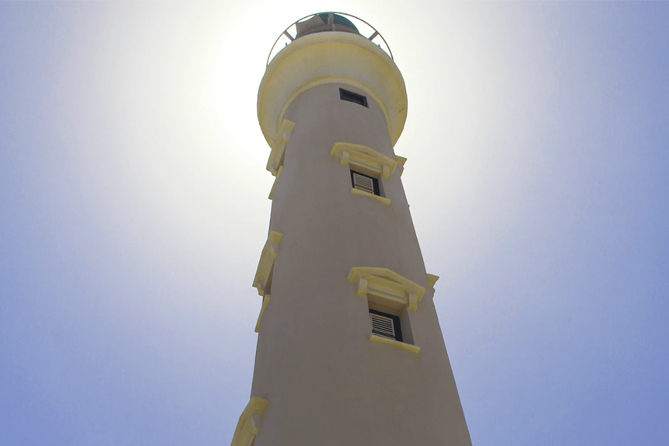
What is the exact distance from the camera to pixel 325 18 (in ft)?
97.3

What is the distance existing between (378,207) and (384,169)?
8.41 ft

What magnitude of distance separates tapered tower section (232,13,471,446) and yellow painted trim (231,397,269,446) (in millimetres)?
23

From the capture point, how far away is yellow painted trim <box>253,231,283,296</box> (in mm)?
17469

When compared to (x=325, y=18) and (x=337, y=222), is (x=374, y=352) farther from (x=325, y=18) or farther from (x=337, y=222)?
(x=325, y=18)

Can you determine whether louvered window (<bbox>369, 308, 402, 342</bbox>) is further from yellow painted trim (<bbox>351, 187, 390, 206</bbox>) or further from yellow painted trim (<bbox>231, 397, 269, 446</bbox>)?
yellow painted trim (<bbox>351, 187, 390, 206</bbox>)

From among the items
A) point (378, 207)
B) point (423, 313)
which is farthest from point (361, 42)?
point (423, 313)

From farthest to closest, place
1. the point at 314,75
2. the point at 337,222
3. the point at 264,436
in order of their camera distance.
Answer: the point at 314,75
the point at 337,222
the point at 264,436

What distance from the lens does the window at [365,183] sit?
62.4 feet

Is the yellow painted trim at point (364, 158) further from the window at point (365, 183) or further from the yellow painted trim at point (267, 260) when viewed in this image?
the yellow painted trim at point (267, 260)

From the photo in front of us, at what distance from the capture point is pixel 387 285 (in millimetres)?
14984

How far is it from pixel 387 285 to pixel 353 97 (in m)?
11.8

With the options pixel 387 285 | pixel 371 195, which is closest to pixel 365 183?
pixel 371 195

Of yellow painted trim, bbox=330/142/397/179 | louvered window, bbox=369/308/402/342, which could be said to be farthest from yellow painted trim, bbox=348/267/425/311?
yellow painted trim, bbox=330/142/397/179

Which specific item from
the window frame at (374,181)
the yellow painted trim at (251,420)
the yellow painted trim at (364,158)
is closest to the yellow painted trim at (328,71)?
the yellow painted trim at (364,158)
